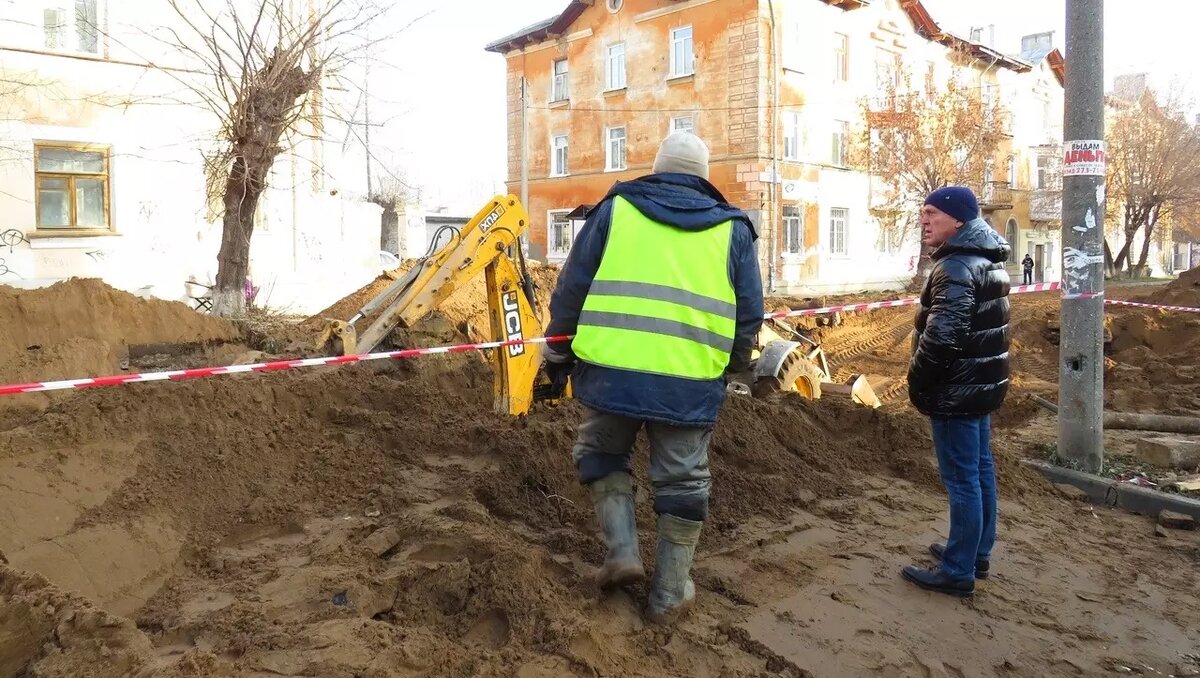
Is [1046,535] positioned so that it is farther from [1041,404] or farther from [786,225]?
[786,225]

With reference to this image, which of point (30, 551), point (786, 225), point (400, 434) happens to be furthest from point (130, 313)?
point (786, 225)

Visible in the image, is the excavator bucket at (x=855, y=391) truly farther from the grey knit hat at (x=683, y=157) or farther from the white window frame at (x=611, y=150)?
the white window frame at (x=611, y=150)

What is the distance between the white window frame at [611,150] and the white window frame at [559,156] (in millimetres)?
2295

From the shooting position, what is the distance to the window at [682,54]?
2920 centimetres

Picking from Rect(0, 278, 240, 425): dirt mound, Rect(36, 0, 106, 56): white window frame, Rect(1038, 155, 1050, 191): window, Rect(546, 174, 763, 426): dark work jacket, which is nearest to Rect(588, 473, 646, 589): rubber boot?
Rect(546, 174, 763, 426): dark work jacket

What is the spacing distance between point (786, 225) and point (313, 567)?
26635 mm

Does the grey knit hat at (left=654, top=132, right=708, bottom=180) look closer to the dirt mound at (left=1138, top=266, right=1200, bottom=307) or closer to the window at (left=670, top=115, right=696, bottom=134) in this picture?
the dirt mound at (left=1138, top=266, right=1200, bottom=307)

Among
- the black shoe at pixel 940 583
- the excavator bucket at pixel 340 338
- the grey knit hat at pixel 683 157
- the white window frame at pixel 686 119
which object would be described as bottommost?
the black shoe at pixel 940 583

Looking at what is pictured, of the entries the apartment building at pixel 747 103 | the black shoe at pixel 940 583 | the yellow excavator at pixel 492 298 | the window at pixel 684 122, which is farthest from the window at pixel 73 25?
the window at pixel 684 122

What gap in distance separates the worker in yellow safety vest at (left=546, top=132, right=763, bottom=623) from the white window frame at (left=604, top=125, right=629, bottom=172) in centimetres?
2845

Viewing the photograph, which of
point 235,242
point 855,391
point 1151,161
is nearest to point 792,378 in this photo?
point 855,391

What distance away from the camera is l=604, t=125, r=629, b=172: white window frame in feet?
104

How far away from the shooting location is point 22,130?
13961mm

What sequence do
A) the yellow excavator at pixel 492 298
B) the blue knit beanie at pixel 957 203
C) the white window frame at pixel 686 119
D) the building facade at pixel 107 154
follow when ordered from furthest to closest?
1. the white window frame at pixel 686 119
2. the building facade at pixel 107 154
3. the yellow excavator at pixel 492 298
4. the blue knit beanie at pixel 957 203
